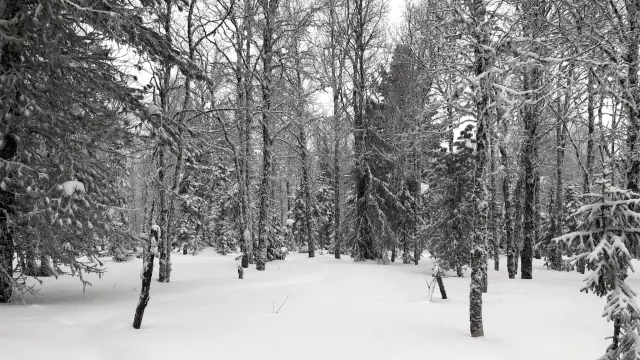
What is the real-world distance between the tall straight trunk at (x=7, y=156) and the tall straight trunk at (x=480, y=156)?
8.16 meters

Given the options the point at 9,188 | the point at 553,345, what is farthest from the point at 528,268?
the point at 9,188

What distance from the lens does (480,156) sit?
293 inches

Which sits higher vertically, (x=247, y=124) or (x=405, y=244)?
(x=247, y=124)

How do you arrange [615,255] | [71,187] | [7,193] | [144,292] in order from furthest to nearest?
1. [7,193]
2. [71,187]
3. [144,292]
4. [615,255]

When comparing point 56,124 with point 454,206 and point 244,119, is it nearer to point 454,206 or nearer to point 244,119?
point 244,119

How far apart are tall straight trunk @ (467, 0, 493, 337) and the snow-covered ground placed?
0.58 meters

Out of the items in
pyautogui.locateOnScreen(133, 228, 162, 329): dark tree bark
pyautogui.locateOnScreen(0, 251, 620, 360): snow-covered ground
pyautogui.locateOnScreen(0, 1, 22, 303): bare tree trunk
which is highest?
pyautogui.locateOnScreen(0, 1, 22, 303): bare tree trunk

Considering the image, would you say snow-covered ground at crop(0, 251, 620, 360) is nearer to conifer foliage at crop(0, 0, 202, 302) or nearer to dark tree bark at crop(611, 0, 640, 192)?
conifer foliage at crop(0, 0, 202, 302)

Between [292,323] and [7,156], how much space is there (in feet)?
20.8

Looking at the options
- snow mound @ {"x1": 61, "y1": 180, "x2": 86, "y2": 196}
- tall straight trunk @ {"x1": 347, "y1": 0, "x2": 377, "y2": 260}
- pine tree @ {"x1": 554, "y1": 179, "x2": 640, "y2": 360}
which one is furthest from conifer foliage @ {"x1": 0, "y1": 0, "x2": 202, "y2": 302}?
tall straight trunk @ {"x1": 347, "y1": 0, "x2": 377, "y2": 260}

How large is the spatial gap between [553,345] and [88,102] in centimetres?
989

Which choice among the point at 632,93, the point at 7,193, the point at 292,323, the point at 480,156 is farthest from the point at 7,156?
the point at 632,93

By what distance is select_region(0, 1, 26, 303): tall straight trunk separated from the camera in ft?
24.0

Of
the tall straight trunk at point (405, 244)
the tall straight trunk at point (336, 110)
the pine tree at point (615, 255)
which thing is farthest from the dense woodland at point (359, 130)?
the tall straight trunk at point (336, 110)
